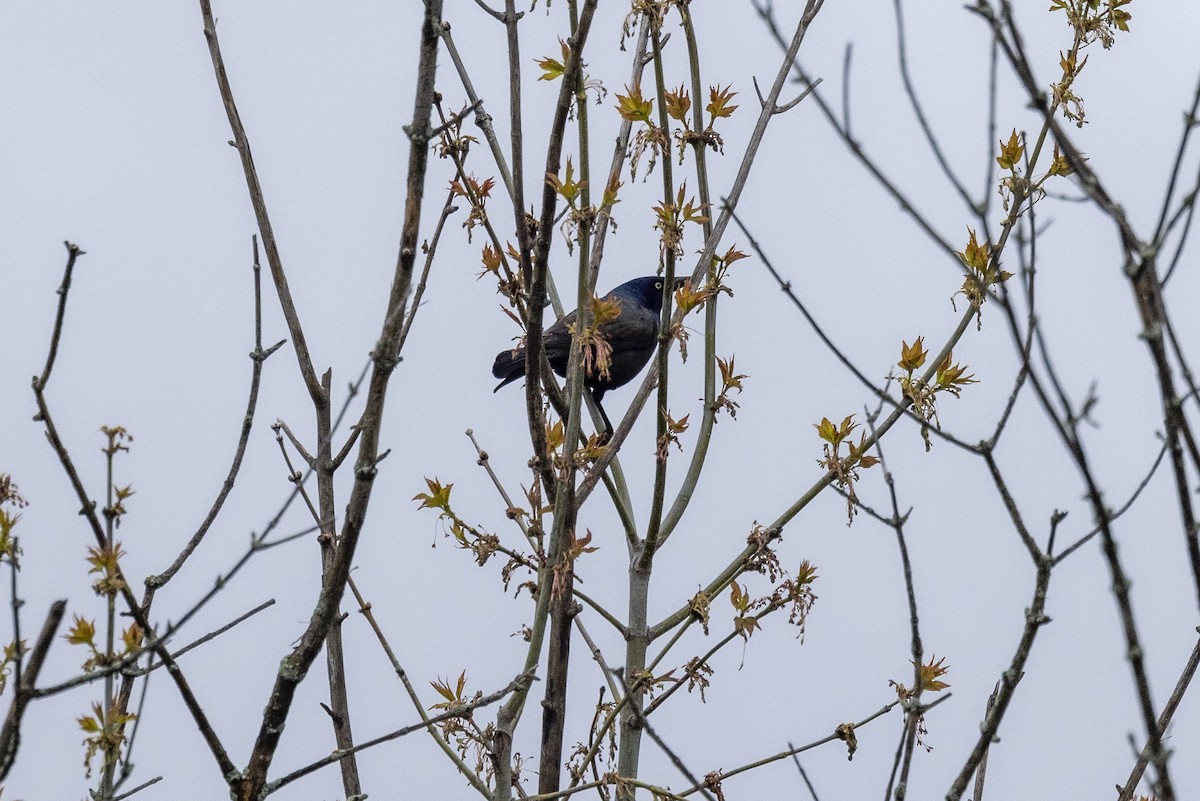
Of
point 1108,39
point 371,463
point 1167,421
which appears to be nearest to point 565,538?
point 371,463

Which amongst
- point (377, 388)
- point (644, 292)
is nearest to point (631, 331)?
point (644, 292)

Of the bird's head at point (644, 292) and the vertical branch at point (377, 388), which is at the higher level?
the bird's head at point (644, 292)

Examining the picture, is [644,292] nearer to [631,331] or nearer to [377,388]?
[631,331]

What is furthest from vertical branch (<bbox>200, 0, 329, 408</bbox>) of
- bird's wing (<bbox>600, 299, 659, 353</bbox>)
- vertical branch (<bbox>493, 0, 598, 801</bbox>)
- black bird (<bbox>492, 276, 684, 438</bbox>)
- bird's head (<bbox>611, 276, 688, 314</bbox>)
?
bird's head (<bbox>611, 276, 688, 314</bbox>)

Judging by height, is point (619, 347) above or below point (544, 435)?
above

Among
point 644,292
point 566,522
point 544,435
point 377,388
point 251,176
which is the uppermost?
point 644,292

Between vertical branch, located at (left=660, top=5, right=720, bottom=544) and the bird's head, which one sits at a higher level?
the bird's head

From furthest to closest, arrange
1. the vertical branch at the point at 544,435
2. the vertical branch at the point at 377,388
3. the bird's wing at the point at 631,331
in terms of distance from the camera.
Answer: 1. the bird's wing at the point at 631,331
2. the vertical branch at the point at 544,435
3. the vertical branch at the point at 377,388

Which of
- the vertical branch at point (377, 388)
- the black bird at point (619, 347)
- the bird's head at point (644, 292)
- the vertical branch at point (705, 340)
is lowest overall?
the vertical branch at point (377, 388)

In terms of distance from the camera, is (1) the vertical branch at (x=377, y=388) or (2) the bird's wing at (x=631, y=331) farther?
(2) the bird's wing at (x=631, y=331)

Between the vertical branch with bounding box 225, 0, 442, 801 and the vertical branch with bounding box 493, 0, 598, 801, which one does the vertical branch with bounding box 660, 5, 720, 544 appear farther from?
the vertical branch with bounding box 225, 0, 442, 801

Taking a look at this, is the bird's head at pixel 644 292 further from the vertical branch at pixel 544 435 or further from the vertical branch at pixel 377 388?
the vertical branch at pixel 377 388

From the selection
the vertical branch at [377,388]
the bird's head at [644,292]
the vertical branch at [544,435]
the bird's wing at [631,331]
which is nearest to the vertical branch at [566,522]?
the vertical branch at [544,435]

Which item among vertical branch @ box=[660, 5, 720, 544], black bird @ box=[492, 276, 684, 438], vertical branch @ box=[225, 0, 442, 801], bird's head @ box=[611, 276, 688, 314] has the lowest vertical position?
vertical branch @ box=[225, 0, 442, 801]
